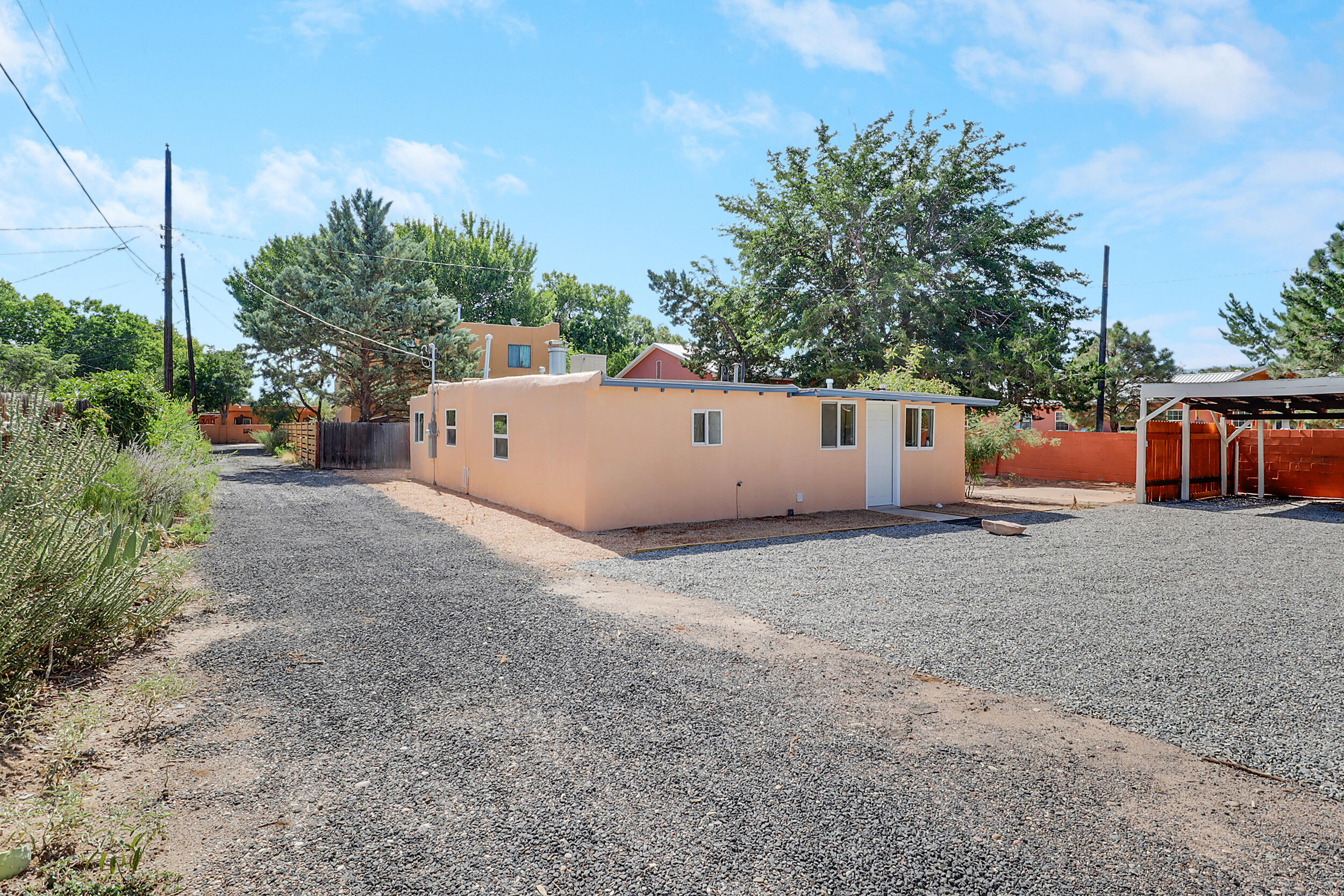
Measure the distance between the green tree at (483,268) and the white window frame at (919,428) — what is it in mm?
30758

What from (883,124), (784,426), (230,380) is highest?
(883,124)

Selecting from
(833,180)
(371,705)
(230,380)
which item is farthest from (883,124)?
(230,380)

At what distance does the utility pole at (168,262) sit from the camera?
59.8ft

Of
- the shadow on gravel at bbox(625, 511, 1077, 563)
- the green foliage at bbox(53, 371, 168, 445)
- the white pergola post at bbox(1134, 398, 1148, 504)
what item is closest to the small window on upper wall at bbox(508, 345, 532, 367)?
the green foliage at bbox(53, 371, 168, 445)

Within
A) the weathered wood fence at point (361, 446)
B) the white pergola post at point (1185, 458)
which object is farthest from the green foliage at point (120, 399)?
the white pergola post at point (1185, 458)

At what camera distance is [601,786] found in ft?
10.0

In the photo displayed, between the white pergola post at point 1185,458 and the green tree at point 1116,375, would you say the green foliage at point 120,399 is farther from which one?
the green tree at point 1116,375

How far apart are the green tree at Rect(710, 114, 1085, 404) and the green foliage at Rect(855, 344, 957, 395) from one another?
0.71 meters

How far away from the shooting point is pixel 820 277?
24438 millimetres

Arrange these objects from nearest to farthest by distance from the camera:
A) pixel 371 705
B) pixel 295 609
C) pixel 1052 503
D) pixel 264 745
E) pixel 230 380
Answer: pixel 264 745 < pixel 371 705 < pixel 295 609 < pixel 1052 503 < pixel 230 380

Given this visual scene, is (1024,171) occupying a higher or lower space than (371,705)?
higher

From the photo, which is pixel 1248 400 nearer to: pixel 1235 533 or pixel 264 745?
pixel 1235 533

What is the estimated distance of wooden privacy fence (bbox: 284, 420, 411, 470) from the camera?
74.9 ft

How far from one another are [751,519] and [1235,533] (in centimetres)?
764
